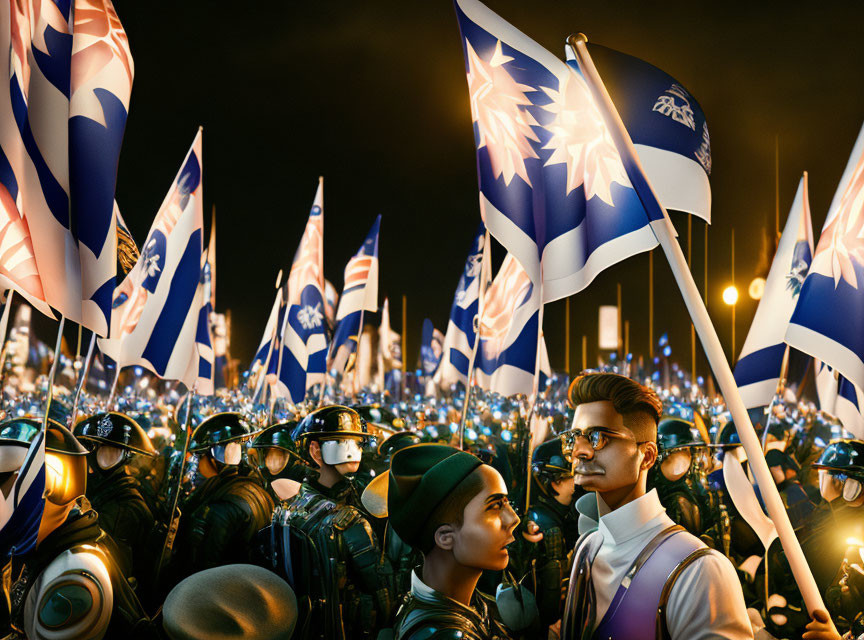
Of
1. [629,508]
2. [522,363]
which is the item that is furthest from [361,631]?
[522,363]

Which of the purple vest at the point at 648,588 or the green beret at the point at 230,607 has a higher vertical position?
the purple vest at the point at 648,588

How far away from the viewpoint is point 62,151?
5039mm

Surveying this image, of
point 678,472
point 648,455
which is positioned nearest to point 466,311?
point 678,472

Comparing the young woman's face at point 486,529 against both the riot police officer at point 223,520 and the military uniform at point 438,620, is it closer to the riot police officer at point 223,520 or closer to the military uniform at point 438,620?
the military uniform at point 438,620

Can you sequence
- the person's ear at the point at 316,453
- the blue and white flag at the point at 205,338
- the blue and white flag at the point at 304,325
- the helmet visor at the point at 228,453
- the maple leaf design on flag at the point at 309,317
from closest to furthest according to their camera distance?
the person's ear at the point at 316,453, the helmet visor at the point at 228,453, the blue and white flag at the point at 304,325, the maple leaf design on flag at the point at 309,317, the blue and white flag at the point at 205,338

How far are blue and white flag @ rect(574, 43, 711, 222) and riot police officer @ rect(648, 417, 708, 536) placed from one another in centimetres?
396

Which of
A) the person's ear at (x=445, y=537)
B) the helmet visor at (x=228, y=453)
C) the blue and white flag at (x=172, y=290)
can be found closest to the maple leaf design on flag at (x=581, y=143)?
the person's ear at (x=445, y=537)

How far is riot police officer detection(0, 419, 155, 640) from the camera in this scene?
363 centimetres

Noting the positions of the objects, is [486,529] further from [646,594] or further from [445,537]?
[646,594]

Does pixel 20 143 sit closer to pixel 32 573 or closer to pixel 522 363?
Answer: pixel 32 573

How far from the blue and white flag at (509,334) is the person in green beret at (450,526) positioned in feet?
13.8

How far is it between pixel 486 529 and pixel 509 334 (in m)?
8.06

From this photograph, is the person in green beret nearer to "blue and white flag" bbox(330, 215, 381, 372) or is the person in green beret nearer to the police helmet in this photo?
the police helmet

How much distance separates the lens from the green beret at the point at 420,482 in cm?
322
